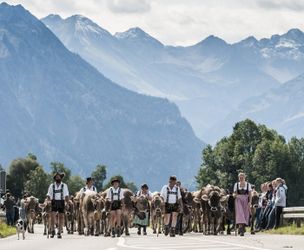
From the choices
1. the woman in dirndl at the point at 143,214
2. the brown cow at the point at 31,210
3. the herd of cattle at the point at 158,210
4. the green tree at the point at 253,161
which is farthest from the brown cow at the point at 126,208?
the green tree at the point at 253,161

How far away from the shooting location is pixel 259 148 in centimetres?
13375

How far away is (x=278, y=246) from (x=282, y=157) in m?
111

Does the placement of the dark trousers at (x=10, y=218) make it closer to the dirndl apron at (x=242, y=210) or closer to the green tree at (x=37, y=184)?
the dirndl apron at (x=242, y=210)

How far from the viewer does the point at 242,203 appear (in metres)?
34.7

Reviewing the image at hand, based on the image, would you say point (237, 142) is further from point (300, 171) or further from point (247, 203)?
point (247, 203)

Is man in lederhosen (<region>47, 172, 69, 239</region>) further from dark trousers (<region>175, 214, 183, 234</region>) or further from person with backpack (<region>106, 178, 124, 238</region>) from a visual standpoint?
dark trousers (<region>175, 214, 183, 234</region>)

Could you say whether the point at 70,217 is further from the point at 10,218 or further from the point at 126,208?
the point at 126,208

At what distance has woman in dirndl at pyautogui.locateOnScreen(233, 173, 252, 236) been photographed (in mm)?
34509

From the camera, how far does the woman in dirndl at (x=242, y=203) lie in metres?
34.5

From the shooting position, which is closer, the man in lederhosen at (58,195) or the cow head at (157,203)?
the man in lederhosen at (58,195)

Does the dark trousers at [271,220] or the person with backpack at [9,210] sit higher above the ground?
the person with backpack at [9,210]

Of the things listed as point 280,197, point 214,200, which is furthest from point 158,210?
point 280,197

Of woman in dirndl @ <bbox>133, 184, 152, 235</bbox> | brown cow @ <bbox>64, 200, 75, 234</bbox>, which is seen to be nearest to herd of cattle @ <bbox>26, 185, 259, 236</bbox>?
woman in dirndl @ <bbox>133, 184, 152, 235</bbox>

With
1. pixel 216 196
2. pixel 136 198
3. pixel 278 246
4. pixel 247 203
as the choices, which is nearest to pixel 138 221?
pixel 136 198
